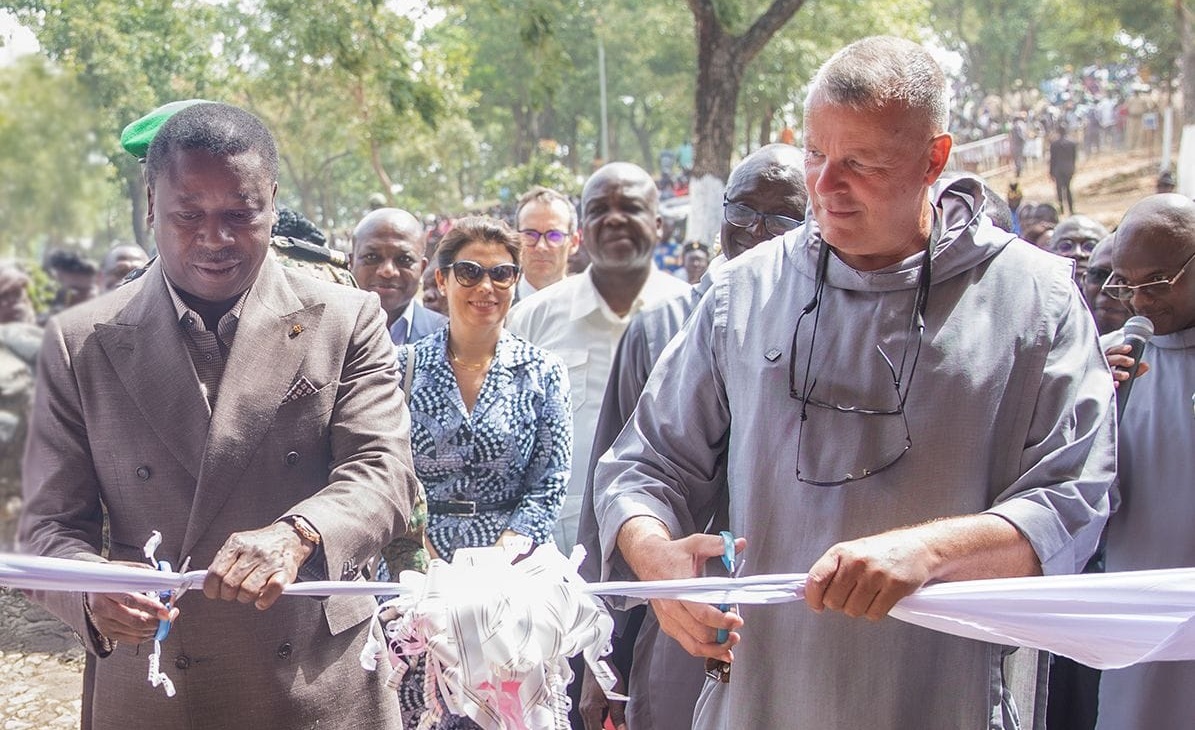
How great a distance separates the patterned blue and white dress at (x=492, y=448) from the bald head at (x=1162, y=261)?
77.1 inches

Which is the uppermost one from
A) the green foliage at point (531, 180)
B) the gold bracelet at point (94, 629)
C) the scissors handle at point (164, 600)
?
the green foliage at point (531, 180)

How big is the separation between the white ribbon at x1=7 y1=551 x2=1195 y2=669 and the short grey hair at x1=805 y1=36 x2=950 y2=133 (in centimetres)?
94

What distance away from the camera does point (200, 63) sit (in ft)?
24.3

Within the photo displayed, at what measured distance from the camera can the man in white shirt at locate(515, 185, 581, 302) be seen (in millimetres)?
6758

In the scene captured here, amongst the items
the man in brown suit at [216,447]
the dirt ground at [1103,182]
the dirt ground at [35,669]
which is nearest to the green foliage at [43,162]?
the man in brown suit at [216,447]

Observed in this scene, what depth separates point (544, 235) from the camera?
6.75m

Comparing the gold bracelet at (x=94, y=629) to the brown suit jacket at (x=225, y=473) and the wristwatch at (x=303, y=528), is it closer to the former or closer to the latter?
the brown suit jacket at (x=225, y=473)

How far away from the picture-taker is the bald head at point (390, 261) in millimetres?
5805

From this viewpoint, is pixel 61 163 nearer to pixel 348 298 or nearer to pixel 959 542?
pixel 348 298

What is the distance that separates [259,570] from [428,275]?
15.4 ft

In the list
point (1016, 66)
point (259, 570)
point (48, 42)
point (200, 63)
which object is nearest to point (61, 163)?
point (48, 42)

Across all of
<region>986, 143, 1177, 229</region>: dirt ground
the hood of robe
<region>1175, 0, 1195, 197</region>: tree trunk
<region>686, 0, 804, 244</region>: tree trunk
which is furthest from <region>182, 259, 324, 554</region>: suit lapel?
<region>986, 143, 1177, 229</region>: dirt ground

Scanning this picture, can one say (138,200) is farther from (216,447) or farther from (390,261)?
(390,261)

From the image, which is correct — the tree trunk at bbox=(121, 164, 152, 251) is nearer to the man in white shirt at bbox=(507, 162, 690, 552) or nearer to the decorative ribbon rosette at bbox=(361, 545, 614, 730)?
the decorative ribbon rosette at bbox=(361, 545, 614, 730)
